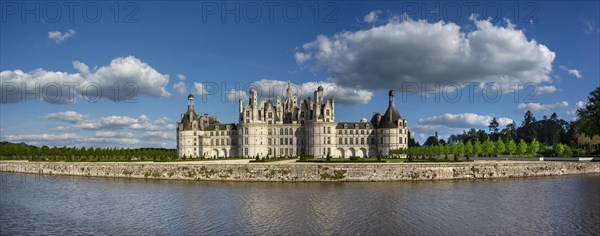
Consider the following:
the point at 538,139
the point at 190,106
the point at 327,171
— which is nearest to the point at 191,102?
the point at 190,106

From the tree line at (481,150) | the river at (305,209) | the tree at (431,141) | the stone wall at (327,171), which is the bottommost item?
the river at (305,209)

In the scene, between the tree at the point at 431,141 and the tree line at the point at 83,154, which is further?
the tree at the point at 431,141

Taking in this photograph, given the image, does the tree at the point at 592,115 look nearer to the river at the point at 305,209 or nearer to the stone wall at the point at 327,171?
the stone wall at the point at 327,171

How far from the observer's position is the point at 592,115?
72.8m

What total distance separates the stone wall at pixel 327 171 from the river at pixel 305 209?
2.75 metres

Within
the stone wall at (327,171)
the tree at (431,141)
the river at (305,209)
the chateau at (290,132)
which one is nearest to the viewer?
the river at (305,209)

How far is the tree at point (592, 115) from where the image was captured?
236 ft

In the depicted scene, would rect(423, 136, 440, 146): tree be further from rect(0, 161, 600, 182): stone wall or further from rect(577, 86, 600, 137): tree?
rect(0, 161, 600, 182): stone wall

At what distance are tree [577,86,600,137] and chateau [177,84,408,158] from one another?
3029cm

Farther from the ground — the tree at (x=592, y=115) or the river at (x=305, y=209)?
the tree at (x=592, y=115)

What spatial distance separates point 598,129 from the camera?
72000 mm

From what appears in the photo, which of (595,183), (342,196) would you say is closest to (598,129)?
(595,183)

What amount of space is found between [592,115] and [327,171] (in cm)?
5298

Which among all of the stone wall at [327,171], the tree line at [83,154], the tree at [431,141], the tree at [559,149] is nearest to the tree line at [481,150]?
the tree at [559,149]
